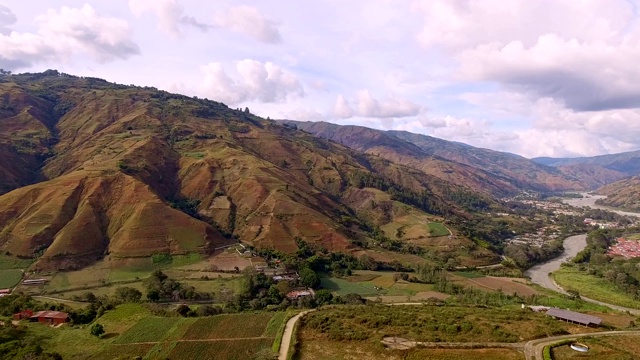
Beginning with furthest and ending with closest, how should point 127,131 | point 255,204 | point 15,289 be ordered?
point 127,131 → point 255,204 → point 15,289

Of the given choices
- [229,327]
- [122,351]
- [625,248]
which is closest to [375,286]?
[229,327]

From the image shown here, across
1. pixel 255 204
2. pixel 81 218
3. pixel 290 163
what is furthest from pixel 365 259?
pixel 290 163

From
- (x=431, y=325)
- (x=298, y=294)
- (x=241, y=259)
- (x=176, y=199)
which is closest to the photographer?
(x=431, y=325)

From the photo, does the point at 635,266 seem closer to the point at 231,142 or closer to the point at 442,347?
the point at 442,347

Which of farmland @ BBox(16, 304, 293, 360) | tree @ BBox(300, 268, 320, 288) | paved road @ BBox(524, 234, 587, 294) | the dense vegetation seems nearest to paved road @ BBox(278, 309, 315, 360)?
farmland @ BBox(16, 304, 293, 360)

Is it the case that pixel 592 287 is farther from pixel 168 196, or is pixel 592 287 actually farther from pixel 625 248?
pixel 168 196

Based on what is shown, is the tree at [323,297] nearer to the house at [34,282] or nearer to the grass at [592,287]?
the house at [34,282]
